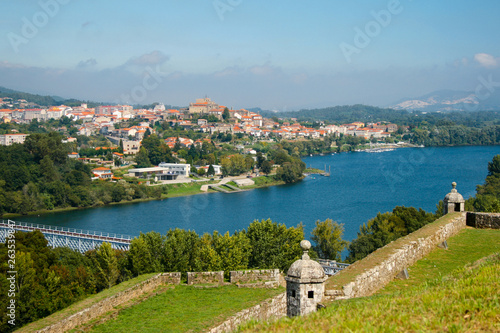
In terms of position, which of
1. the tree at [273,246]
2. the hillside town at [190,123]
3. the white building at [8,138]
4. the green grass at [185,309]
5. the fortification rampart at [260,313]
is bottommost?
the tree at [273,246]

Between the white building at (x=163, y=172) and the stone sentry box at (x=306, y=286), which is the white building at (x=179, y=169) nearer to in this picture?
the white building at (x=163, y=172)

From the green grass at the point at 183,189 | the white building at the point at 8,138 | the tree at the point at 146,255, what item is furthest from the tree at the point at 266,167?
the tree at the point at 146,255

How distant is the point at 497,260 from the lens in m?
3.26

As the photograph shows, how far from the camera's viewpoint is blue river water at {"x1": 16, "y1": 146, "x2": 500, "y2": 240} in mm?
21234

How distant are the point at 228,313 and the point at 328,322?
2.37 meters

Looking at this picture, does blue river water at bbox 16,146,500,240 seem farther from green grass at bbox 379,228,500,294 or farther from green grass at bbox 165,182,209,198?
green grass at bbox 379,228,500,294

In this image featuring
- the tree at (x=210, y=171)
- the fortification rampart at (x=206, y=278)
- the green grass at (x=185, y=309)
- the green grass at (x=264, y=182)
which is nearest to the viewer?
the green grass at (x=185, y=309)

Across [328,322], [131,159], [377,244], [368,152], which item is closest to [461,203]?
[328,322]

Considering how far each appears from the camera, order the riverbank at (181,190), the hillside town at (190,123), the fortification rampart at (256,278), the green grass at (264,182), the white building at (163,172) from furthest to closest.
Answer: the hillside town at (190,123) < the white building at (163,172) < the green grass at (264,182) < the riverbank at (181,190) < the fortification rampart at (256,278)

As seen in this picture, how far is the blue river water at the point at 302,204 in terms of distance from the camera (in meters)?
21.2

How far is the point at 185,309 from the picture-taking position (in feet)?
15.9

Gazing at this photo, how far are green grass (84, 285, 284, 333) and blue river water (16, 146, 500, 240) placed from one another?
12733 millimetres

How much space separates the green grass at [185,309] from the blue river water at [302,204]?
12733 millimetres

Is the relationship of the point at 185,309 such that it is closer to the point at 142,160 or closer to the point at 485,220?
the point at 485,220
